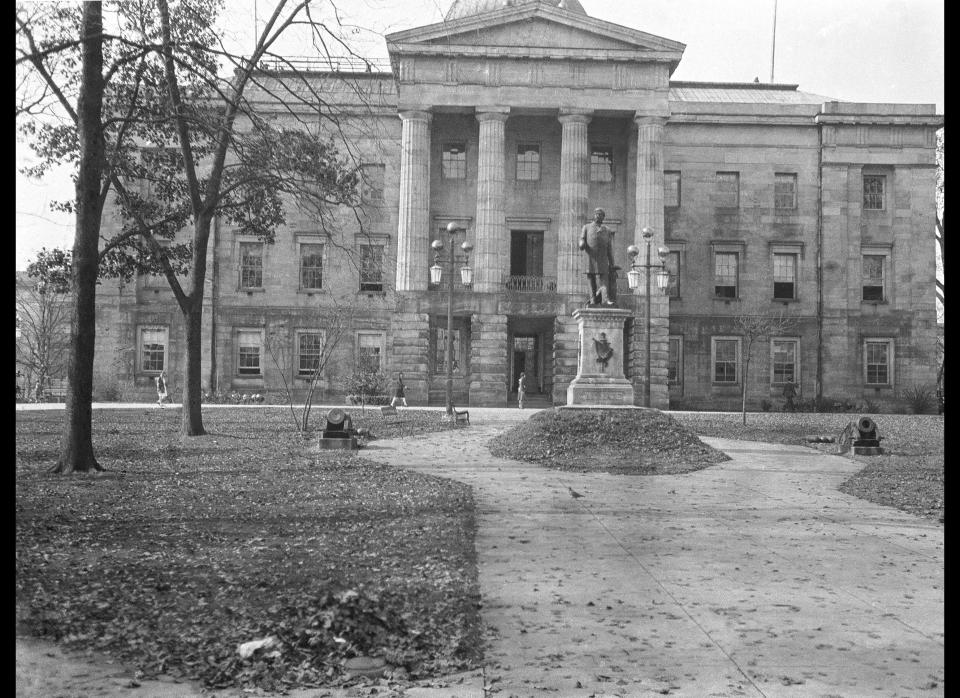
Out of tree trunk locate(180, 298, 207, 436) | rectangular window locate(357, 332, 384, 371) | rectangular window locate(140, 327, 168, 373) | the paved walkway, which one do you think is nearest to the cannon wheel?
the paved walkway

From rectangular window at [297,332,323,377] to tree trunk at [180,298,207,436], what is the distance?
24172 millimetres

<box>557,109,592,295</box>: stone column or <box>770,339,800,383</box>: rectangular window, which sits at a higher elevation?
<box>557,109,592,295</box>: stone column

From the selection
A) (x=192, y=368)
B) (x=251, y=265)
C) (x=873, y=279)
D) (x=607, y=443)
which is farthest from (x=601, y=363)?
(x=873, y=279)

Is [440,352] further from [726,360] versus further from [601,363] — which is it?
→ [601,363]

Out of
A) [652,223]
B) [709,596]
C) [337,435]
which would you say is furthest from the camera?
[652,223]

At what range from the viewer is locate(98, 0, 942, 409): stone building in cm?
3862

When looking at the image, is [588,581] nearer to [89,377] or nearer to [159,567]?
[159,567]

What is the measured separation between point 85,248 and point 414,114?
32.6 m

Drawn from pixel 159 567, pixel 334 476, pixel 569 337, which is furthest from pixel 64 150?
pixel 569 337

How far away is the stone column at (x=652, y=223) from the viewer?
38688 mm

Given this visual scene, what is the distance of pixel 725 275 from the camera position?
4406cm

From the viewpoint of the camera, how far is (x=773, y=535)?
7.54 metres

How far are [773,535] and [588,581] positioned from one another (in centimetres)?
255

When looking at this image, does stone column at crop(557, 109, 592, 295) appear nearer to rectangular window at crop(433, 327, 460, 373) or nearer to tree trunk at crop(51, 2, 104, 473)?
rectangular window at crop(433, 327, 460, 373)
